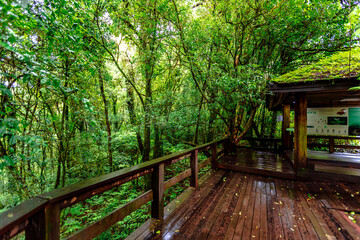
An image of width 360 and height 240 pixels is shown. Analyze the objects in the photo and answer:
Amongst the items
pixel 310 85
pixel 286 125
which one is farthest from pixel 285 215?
pixel 286 125

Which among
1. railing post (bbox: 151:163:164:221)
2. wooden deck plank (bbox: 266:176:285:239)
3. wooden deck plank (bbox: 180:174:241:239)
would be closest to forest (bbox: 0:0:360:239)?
railing post (bbox: 151:163:164:221)

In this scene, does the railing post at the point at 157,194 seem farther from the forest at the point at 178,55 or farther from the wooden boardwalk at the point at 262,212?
the forest at the point at 178,55

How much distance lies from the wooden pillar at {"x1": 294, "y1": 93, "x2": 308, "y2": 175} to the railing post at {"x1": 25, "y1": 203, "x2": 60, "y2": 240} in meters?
4.88

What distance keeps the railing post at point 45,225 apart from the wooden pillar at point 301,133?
4881 millimetres

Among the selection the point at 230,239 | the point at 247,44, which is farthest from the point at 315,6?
the point at 230,239

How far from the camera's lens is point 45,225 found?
1052mm

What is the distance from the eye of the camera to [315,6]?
14.8 feet

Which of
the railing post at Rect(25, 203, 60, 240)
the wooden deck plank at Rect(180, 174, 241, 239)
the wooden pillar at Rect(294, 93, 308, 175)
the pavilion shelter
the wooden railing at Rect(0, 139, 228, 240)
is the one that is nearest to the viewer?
the wooden railing at Rect(0, 139, 228, 240)

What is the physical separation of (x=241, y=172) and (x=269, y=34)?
4.60m

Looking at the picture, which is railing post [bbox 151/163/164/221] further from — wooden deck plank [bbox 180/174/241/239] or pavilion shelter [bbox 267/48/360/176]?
pavilion shelter [bbox 267/48/360/176]

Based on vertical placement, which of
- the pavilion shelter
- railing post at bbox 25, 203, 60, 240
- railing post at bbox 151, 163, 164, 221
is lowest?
railing post at bbox 151, 163, 164, 221

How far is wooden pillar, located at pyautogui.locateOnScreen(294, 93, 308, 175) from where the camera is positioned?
12.6ft

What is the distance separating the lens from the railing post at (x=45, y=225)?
1012 millimetres

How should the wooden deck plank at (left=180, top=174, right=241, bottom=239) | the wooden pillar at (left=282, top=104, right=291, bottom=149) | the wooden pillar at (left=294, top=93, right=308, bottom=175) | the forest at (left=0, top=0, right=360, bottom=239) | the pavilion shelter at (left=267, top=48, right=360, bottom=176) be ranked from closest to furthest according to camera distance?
the wooden deck plank at (left=180, top=174, right=241, bottom=239), the pavilion shelter at (left=267, top=48, right=360, bottom=176), the wooden pillar at (left=294, top=93, right=308, bottom=175), the forest at (left=0, top=0, right=360, bottom=239), the wooden pillar at (left=282, top=104, right=291, bottom=149)
